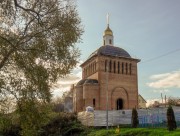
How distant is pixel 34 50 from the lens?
14.6m

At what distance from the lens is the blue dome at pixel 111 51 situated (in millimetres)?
49794

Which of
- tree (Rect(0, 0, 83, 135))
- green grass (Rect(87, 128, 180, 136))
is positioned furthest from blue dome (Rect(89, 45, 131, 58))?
tree (Rect(0, 0, 83, 135))

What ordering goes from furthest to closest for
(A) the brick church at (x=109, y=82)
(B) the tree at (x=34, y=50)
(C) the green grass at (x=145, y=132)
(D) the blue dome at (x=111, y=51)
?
(D) the blue dome at (x=111, y=51)
(A) the brick church at (x=109, y=82)
(C) the green grass at (x=145, y=132)
(B) the tree at (x=34, y=50)

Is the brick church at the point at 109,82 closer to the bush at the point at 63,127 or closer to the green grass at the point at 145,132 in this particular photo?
the bush at the point at 63,127

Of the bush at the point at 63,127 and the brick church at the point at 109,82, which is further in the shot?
the brick church at the point at 109,82

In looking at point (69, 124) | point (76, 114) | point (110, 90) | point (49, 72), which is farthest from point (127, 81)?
point (49, 72)

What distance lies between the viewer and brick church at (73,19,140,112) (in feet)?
155

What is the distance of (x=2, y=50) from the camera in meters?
14.1

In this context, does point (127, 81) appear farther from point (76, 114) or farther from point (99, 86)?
point (76, 114)

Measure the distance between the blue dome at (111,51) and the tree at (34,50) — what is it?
33.8m

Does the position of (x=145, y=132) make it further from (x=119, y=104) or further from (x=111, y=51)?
(x=111, y=51)

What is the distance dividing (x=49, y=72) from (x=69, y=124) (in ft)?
73.4

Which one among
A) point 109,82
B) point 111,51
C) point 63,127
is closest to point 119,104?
point 109,82

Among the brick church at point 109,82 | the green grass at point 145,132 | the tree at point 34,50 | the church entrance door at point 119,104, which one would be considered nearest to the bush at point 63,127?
the green grass at point 145,132
